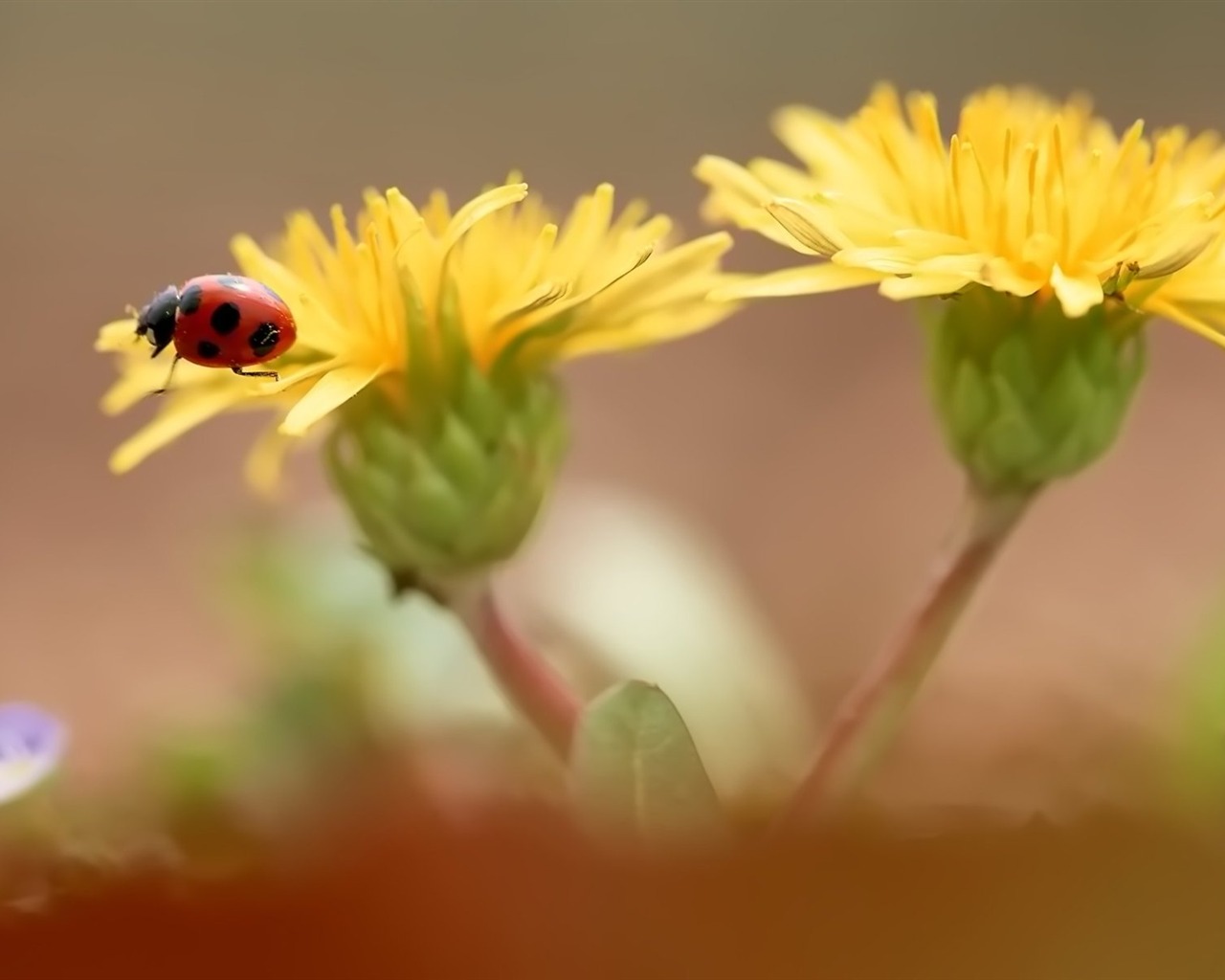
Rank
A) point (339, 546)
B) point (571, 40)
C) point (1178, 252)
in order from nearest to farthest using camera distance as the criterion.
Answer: point (1178, 252)
point (339, 546)
point (571, 40)

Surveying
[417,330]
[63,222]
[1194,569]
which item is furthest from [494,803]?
[63,222]

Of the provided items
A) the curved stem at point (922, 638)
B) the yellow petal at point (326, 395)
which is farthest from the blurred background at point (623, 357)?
the yellow petal at point (326, 395)

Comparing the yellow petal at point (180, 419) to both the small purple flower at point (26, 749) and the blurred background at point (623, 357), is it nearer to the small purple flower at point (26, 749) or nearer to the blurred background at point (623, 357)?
the small purple flower at point (26, 749)

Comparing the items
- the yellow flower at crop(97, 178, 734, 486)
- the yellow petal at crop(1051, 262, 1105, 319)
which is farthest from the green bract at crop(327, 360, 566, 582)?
the yellow petal at crop(1051, 262, 1105, 319)

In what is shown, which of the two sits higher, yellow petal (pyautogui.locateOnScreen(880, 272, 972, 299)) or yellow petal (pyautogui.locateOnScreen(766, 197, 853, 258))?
yellow petal (pyautogui.locateOnScreen(766, 197, 853, 258))

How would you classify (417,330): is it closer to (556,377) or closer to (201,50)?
(556,377)

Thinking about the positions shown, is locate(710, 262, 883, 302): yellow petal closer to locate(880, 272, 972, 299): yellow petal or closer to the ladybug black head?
locate(880, 272, 972, 299): yellow petal

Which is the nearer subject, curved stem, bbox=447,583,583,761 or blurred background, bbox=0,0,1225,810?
curved stem, bbox=447,583,583,761
